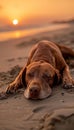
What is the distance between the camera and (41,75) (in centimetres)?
615

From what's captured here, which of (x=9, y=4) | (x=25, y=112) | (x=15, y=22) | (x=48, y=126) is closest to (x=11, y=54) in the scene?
(x=25, y=112)

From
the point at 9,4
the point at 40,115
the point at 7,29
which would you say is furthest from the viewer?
the point at 9,4

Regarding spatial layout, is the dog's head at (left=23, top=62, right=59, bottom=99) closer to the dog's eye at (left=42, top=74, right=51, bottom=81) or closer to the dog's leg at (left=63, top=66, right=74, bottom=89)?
the dog's eye at (left=42, top=74, right=51, bottom=81)

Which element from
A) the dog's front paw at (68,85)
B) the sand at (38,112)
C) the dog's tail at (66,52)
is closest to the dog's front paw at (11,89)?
A: the sand at (38,112)

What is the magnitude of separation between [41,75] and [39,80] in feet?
0.49

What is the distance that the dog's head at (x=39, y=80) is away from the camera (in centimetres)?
576

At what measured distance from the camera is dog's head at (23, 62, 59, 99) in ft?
18.9

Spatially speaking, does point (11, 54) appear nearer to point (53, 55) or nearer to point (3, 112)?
point (53, 55)

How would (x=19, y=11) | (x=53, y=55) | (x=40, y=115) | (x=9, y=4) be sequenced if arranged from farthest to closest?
(x=9, y=4), (x=19, y=11), (x=53, y=55), (x=40, y=115)

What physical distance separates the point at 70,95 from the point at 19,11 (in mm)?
14194

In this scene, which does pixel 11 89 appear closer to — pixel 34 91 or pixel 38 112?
pixel 34 91

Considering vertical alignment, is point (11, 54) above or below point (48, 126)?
below

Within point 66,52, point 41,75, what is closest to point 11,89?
point 41,75

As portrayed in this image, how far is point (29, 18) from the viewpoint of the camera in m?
20.4
